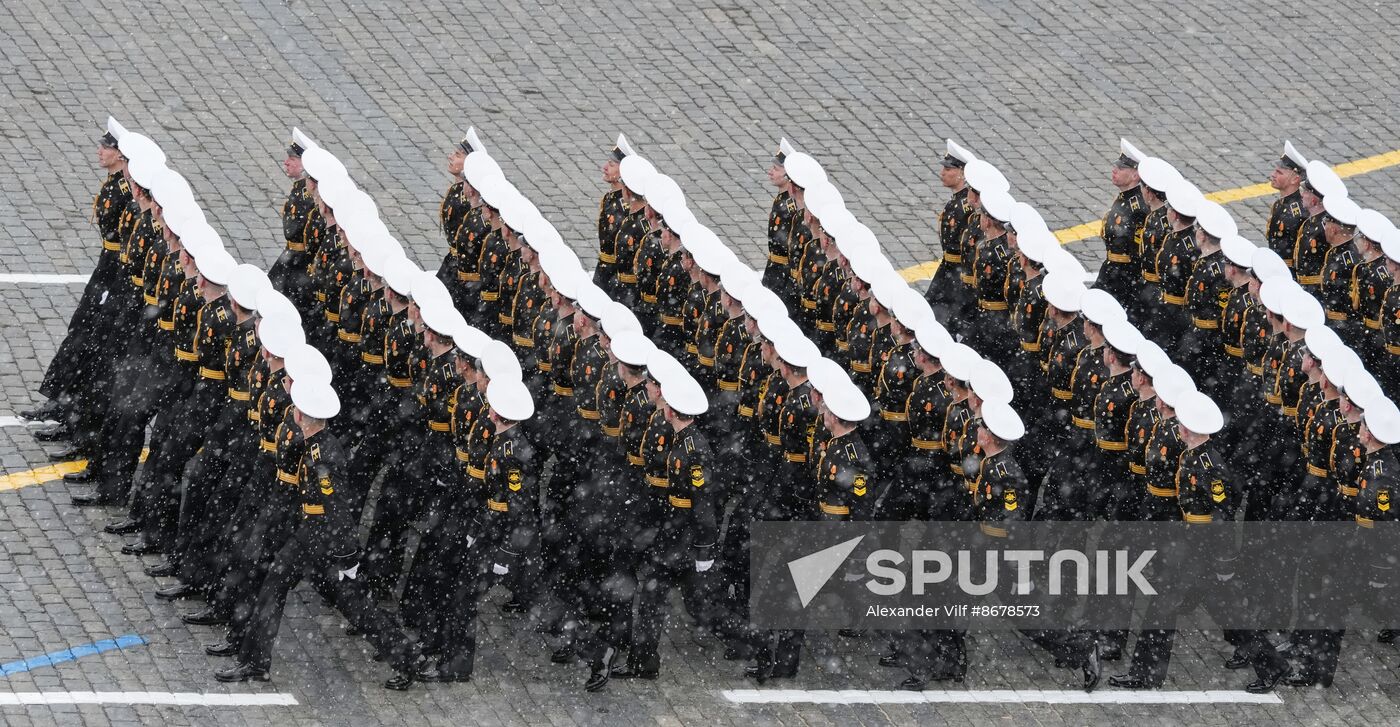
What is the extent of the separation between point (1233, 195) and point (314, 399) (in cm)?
945

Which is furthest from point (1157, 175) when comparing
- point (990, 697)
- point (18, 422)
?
point (18, 422)

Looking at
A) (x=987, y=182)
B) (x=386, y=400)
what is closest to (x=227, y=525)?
(x=386, y=400)

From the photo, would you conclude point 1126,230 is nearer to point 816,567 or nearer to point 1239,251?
point 1239,251

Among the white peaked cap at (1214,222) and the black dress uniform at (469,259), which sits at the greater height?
the white peaked cap at (1214,222)

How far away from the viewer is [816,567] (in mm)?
13484

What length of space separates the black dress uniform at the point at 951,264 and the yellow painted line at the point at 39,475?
5.06 meters

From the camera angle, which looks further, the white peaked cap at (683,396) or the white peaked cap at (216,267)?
the white peaked cap at (216,267)

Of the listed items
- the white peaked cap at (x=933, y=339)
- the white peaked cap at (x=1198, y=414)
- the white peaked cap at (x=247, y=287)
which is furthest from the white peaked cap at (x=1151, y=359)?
the white peaked cap at (x=247, y=287)

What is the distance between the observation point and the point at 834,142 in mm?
20234

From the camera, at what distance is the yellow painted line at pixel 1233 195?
18312mm

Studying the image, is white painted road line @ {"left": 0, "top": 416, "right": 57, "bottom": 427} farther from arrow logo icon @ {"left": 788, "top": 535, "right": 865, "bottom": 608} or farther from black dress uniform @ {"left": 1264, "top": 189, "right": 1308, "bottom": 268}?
black dress uniform @ {"left": 1264, "top": 189, "right": 1308, "bottom": 268}

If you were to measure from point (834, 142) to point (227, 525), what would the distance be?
26.3 ft

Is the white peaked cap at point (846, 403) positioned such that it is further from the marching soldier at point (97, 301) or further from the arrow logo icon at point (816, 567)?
the marching soldier at point (97, 301)

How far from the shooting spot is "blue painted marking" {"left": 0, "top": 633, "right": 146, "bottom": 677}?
12.9m
